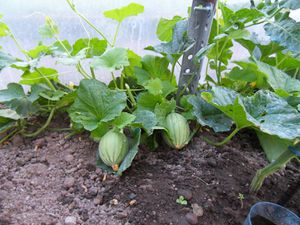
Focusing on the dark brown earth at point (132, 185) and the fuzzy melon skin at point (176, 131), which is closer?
the dark brown earth at point (132, 185)

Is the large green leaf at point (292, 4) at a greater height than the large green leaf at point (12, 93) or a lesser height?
greater

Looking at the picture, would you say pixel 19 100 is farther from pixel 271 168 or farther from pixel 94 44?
pixel 271 168

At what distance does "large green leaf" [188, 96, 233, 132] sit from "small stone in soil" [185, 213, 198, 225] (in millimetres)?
219

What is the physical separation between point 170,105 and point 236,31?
0.25 m

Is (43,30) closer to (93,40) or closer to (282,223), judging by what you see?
(93,40)

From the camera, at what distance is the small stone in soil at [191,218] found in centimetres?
65

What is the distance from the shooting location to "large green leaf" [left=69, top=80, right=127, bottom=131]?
0.76 m

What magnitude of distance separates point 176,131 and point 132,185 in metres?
0.18

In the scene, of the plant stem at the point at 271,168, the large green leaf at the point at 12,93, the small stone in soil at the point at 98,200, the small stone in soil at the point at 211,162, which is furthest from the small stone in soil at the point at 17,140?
the plant stem at the point at 271,168

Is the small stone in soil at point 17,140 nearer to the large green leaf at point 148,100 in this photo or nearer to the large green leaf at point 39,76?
the large green leaf at point 39,76

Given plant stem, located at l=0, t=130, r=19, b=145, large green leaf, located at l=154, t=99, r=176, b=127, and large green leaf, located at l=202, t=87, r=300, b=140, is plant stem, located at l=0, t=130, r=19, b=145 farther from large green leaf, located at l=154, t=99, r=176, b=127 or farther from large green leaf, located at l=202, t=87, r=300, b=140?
large green leaf, located at l=202, t=87, r=300, b=140

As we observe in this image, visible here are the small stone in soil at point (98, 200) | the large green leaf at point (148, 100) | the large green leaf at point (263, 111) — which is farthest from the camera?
the large green leaf at point (148, 100)

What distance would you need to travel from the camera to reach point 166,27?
3.04 ft

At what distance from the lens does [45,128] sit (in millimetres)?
941
